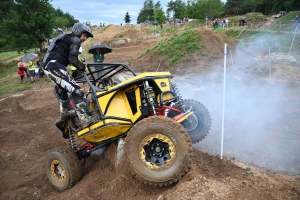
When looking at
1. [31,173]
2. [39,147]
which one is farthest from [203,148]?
[39,147]

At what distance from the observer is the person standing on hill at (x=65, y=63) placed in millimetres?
4535

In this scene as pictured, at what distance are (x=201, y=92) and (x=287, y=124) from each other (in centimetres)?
417

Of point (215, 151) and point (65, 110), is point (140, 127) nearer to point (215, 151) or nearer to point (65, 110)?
point (65, 110)

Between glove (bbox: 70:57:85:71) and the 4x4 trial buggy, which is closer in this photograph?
the 4x4 trial buggy

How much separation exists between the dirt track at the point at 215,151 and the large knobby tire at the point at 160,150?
8.9 inches

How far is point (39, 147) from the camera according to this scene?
7.70 meters

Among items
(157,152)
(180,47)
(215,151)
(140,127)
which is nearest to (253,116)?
(215,151)

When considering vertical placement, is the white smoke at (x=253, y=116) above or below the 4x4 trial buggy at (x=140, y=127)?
below

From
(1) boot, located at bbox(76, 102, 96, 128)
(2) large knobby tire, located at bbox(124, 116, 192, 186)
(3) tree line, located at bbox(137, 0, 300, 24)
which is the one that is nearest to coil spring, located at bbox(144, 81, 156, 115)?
(2) large knobby tire, located at bbox(124, 116, 192, 186)

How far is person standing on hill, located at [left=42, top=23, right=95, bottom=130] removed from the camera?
4.54 m

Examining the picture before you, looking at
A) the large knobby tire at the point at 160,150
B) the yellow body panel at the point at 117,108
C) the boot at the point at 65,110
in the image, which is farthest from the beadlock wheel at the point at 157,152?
the boot at the point at 65,110

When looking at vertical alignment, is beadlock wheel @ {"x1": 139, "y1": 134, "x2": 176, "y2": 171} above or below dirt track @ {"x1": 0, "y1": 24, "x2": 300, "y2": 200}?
above

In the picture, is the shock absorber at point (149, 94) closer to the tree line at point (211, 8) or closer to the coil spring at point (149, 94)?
the coil spring at point (149, 94)

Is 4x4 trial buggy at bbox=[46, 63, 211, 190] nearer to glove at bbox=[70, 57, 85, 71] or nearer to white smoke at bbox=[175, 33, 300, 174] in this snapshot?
glove at bbox=[70, 57, 85, 71]
